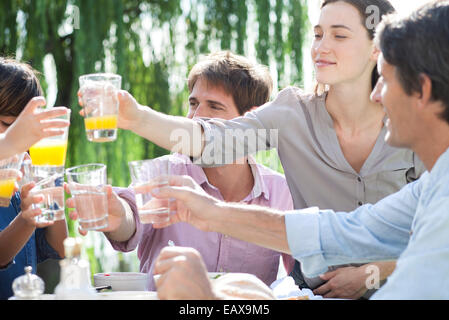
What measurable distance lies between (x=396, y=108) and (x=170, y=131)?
0.94 metres

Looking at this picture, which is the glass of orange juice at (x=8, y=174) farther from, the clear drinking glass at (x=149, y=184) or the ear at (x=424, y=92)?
the ear at (x=424, y=92)

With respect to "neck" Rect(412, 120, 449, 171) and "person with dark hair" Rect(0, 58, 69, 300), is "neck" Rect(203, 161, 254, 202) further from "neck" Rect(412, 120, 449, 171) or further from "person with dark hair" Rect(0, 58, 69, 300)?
"neck" Rect(412, 120, 449, 171)

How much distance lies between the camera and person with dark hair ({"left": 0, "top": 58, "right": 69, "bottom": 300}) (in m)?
1.90

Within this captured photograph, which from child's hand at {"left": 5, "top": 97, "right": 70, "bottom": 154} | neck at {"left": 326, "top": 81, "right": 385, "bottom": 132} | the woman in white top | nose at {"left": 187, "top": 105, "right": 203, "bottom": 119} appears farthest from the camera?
nose at {"left": 187, "top": 105, "right": 203, "bottom": 119}

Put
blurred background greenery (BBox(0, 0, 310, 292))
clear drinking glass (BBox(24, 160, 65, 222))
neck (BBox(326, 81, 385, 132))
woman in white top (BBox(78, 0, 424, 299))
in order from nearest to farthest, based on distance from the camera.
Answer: clear drinking glass (BBox(24, 160, 65, 222)) < woman in white top (BBox(78, 0, 424, 299)) < neck (BBox(326, 81, 385, 132)) < blurred background greenery (BBox(0, 0, 310, 292))

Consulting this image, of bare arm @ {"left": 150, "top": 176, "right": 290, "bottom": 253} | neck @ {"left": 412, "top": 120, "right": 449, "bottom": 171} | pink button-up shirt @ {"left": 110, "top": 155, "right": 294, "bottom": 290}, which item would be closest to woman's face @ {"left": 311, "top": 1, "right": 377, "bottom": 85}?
pink button-up shirt @ {"left": 110, "top": 155, "right": 294, "bottom": 290}

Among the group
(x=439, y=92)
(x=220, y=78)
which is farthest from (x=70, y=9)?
(x=439, y=92)

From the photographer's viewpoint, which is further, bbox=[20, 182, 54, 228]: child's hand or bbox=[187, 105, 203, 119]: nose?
bbox=[187, 105, 203, 119]: nose

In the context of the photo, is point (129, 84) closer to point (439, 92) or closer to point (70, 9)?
point (70, 9)

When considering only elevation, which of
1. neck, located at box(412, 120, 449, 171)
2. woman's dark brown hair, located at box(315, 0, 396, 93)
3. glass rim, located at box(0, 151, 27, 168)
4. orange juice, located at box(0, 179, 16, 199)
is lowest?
orange juice, located at box(0, 179, 16, 199)

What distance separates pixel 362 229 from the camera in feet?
6.56

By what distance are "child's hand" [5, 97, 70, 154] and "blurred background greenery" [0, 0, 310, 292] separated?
318cm

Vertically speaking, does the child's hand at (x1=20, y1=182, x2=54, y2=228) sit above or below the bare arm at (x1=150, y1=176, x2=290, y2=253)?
above
